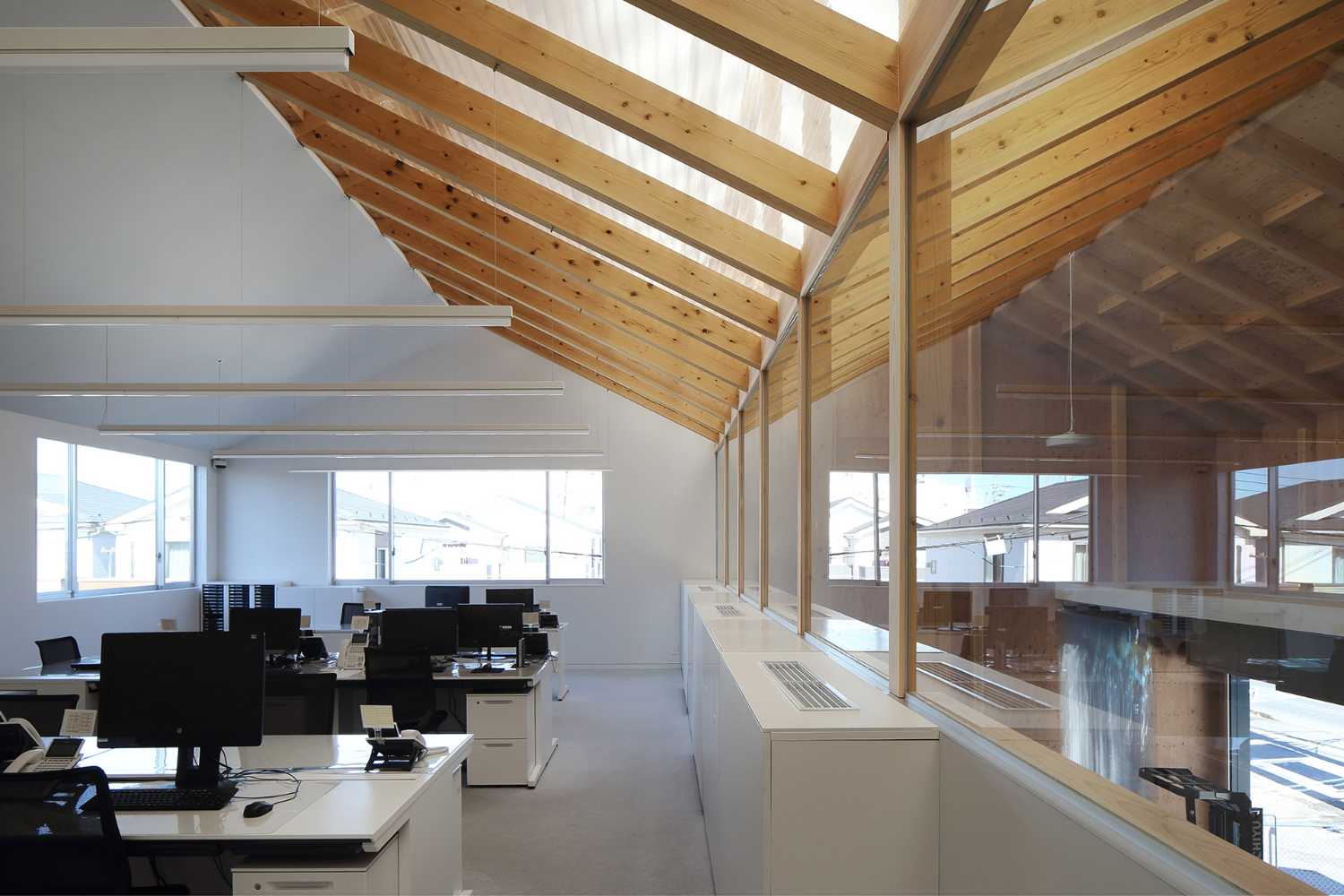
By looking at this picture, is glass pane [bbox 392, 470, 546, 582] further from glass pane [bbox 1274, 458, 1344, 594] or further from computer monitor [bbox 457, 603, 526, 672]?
glass pane [bbox 1274, 458, 1344, 594]

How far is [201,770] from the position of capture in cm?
337

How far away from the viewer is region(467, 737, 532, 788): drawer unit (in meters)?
6.41

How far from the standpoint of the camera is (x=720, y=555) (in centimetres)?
1194

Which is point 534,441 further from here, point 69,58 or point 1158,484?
point 1158,484

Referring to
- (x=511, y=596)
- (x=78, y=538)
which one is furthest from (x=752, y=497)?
(x=78, y=538)

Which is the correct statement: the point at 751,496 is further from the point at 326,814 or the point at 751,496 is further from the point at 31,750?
the point at 31,750

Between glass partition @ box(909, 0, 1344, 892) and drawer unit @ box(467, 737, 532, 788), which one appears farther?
drawer unit @ box(467, 737, 532, 788)

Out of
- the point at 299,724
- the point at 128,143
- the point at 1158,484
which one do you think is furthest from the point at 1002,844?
the point at 128,143

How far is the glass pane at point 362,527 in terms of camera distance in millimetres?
12977

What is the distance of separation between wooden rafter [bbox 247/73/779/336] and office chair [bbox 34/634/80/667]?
4909 millimetres

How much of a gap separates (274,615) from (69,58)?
5607 mm

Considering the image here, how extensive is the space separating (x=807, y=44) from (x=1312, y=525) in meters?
2.22

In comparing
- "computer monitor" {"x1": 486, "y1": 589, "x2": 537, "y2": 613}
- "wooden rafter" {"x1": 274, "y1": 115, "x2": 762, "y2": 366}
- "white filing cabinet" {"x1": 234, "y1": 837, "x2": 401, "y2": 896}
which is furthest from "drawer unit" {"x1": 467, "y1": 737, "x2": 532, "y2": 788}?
"white filing cabinet" {"x1": 234, "y1": 837, "x2": 401, "y2": 896}

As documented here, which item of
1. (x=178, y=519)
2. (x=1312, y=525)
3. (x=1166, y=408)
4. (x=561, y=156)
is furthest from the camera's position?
(x=178, y=519)
